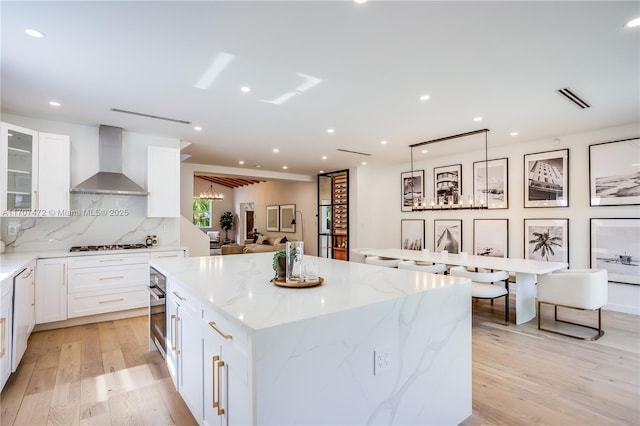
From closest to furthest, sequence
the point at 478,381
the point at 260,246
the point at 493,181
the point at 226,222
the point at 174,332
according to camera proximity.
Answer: the point at 174,332 → the point at 478,381 → the point at 493,181 → the point at 260,246 → the point at 226,222

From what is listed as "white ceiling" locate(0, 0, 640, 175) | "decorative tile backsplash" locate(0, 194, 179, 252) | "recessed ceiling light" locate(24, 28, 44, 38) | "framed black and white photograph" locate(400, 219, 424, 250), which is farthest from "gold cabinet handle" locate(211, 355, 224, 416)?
"framed black and white photograph" locate(400, 219, 424, 250)

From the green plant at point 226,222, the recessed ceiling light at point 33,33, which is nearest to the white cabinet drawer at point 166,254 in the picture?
the recessed ceiling light at point 33,33

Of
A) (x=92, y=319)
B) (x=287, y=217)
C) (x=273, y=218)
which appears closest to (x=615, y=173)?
(x=92, y=319)

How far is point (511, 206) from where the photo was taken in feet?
18.6

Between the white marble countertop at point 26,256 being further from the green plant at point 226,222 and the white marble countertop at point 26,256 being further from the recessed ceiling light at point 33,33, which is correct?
the green plant at point 226,222

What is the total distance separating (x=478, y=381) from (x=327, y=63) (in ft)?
9.38

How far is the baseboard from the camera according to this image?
152 inches

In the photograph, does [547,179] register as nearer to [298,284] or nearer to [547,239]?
[547,239]

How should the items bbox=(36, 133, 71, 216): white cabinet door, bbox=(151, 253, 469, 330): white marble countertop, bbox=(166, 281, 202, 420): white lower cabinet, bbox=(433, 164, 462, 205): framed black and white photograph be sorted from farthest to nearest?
bbox=(433, 164, 462, 205): framed black and white photograph → bbox=(36, 133, 71, 216): white cabinet door → bbox=(166, 281, 202, 420): white lower cabinet → bbox=(151, 253, 469, 330): white marble countertop

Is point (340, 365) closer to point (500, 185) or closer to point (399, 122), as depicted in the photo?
point (399, 122)

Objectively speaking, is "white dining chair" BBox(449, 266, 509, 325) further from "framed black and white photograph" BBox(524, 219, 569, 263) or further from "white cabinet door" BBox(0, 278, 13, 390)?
"white cabinet door" BBox(0, 278, 13, 390)

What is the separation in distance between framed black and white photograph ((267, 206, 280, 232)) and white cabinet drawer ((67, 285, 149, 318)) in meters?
7.10

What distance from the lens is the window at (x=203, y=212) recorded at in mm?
14602

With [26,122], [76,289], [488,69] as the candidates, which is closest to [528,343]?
[488,69]
